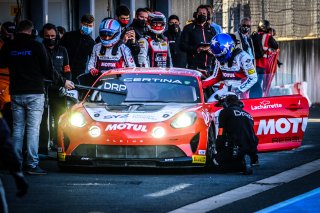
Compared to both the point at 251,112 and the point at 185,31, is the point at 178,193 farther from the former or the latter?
the point at 185,31

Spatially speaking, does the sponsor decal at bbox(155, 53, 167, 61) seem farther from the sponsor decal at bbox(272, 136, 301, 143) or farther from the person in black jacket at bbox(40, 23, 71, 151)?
the sponsor decal at bbox(272, 136, 301, 143)

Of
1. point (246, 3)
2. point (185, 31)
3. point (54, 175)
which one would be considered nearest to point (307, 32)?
point (246, 3)

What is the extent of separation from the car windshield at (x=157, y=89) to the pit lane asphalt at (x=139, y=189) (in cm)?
99

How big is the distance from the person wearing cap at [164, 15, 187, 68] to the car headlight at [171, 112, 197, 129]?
6554 millimetres

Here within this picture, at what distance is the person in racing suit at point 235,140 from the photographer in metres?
14.3

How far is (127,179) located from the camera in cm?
1346

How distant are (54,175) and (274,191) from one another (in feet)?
9.43

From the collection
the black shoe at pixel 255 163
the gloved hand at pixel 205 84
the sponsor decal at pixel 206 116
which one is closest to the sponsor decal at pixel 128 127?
the sponsor decal at pixel 206 116

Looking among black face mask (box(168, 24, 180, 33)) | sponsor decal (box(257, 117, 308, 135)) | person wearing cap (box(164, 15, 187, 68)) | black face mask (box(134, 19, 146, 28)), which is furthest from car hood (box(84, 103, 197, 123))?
black face mask (box(168, 24, 180, 33))

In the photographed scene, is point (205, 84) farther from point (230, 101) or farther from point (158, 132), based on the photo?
point (158, 132)

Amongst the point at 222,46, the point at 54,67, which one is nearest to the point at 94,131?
the point at 54,67

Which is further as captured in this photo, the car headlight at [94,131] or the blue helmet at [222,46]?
the blue helmet at [222,46]

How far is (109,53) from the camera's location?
1738 centimetres

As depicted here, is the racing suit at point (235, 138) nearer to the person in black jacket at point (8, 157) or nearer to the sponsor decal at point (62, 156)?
the sponsor decal at point (62, 156)
